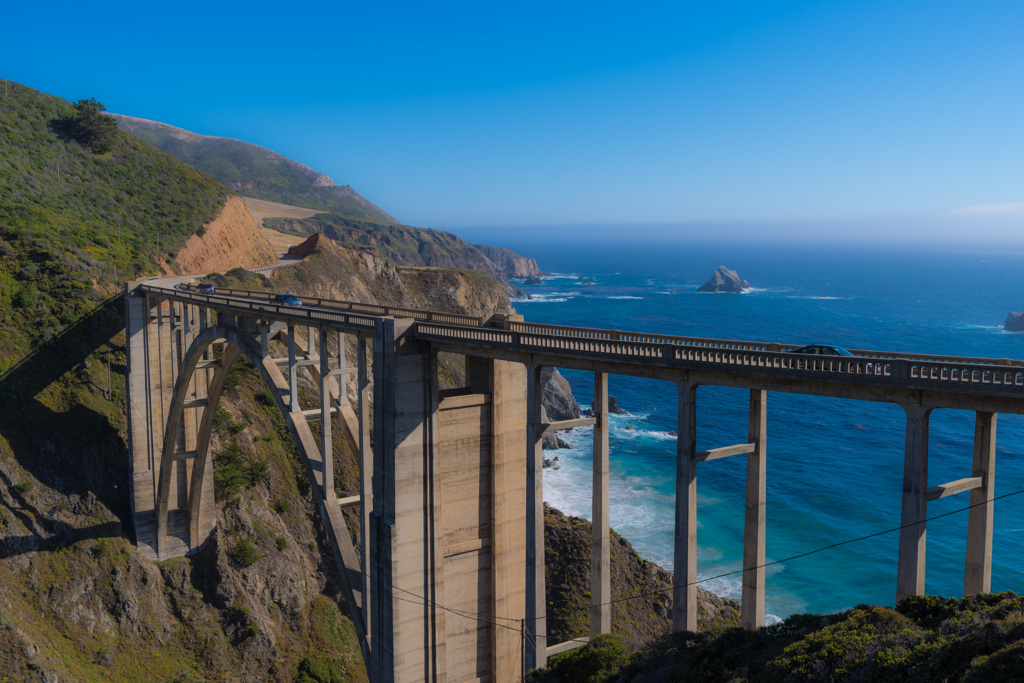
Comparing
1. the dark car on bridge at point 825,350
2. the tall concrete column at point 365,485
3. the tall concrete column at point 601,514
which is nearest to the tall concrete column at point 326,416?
the tall concrete column at point 365,485

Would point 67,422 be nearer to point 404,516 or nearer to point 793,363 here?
point 404,516

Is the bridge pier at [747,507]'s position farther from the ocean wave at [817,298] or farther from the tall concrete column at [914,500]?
the ocean wave at [817,298]

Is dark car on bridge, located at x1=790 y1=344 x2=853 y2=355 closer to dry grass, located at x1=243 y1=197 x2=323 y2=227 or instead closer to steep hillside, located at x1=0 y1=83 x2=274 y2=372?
steep hillside, located at x1=0 y1=83 x2=274 y2=372

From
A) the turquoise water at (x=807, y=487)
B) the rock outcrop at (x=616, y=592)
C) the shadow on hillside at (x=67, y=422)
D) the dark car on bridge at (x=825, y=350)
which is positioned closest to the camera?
the dark car on bridge at (x=825, y=350)

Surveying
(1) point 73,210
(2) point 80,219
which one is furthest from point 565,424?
(1) point 73,210

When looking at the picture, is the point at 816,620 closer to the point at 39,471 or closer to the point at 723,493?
the point at 39,471

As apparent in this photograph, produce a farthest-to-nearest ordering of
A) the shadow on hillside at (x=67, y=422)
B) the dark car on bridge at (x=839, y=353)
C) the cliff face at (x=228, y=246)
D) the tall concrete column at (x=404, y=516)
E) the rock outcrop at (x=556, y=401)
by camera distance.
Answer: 1. the rock outcrop at (x=556, y=401)
2. the cliff face at (x=228, y=246)
3. the shadow on hillside at (x=67, y=422)
4. the tall concrete column at (x=404, y=516)
5. the dark car on bridge at (x=839, y=353)
